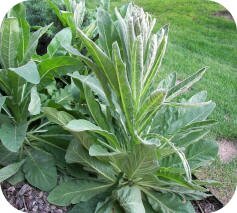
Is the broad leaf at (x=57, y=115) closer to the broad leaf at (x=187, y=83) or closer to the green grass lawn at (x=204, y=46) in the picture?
the broad leaf at (x=187, y=83)

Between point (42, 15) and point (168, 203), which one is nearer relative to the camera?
point (168, 203)

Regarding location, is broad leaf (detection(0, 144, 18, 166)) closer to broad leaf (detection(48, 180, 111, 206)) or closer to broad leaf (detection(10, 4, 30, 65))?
broad leaf (detection(48, 180, 111, 206))

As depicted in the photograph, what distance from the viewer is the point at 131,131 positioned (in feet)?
6.92

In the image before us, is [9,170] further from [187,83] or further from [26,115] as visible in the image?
[187,83]

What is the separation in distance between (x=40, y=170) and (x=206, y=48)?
3177 millimetres

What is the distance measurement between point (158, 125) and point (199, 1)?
138 inches

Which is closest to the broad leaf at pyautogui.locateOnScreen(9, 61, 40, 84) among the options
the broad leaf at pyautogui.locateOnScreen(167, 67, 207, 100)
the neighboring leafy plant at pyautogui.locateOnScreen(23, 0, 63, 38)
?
the broad leaf at pyautogui.locateOnScreen(167, 67, 207, 100)

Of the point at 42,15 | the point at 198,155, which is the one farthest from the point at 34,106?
the point at 42,15

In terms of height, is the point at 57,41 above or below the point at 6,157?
above

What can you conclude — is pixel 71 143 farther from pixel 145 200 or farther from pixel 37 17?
pixel 37 17

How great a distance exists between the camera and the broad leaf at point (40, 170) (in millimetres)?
2311

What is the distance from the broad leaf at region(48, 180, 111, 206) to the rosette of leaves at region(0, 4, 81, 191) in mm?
114

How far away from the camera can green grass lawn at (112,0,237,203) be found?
411cm

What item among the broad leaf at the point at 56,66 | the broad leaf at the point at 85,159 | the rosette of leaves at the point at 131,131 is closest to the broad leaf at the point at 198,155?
the rosette of leaves at the point at 131,131
